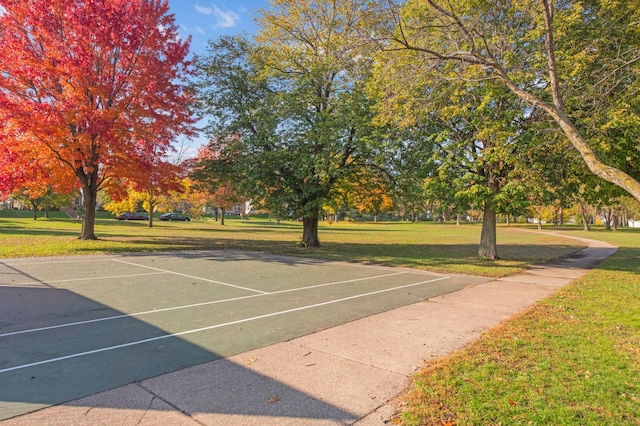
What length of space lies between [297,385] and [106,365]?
242 centimetres

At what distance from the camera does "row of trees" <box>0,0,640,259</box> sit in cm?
1165

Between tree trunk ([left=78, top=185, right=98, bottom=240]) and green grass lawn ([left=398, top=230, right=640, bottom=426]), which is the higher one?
tree trunk ([left=78, top=185, right=98, bottom=240])

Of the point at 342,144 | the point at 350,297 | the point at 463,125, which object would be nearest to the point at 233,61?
the point at 342,144

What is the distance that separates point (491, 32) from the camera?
13883mm

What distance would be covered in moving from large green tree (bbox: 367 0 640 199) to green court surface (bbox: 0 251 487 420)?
5.55m

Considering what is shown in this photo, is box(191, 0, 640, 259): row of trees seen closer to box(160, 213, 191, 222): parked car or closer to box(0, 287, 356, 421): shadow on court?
box(0, 287, 356, 421): shadow on court

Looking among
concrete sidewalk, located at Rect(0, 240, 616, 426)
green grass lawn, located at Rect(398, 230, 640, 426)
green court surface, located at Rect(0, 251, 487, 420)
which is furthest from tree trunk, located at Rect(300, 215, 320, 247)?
green grass lawn, located at Rect(398, 230, 640, 426)

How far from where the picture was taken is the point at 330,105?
20.6 metres

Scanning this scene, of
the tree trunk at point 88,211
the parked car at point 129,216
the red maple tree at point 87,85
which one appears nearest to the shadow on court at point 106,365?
the red maple tree at point 87,85

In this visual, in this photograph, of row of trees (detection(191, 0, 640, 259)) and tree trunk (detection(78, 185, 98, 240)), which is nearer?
row of trees (detection(191, 0, 640, 259))

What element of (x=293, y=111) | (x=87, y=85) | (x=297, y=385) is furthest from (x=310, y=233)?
(x=297, y=385)

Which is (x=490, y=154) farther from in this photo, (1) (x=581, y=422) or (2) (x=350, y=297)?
(1) (x=581, y=422)

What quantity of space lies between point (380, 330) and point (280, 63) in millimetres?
18253

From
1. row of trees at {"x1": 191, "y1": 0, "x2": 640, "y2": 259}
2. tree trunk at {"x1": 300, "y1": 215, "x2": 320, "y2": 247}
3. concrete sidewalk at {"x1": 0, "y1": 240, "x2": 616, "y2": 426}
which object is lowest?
concrete sidewalk at {"x1": 0, "y1": 240, "x2": 616, "y2": 426}
